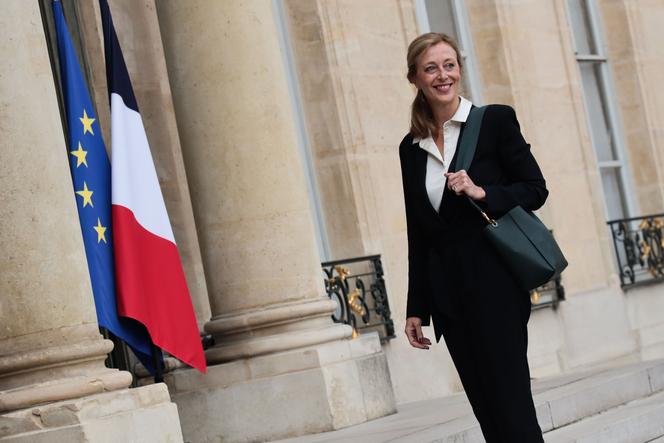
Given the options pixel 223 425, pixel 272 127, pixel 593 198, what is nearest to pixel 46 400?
pixel 223 425

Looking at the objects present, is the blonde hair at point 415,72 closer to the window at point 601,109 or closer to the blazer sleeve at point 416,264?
the blazer sleeve at point 416,264

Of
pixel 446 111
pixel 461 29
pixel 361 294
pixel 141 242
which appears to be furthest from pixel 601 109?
pixel 446 111

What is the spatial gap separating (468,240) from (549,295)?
7.95 meters

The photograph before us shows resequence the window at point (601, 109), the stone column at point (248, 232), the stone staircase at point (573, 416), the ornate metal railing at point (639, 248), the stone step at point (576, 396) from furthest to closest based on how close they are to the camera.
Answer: the window at point (601, 109) < the ornate metal railing at point (639, 248) < the stone column at point (248, 232) < the stone staircase at point (573, 416) < the stone step at point (576, 396)

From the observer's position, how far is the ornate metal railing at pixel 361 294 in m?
9.66

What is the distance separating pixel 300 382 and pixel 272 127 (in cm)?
144

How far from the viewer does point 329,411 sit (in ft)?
24.7

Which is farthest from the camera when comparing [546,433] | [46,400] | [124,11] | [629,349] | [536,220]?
[629,349]

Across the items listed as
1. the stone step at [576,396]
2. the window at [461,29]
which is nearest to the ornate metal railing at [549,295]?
the window at [461,29]

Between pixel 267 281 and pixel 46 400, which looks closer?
pixel 46 400

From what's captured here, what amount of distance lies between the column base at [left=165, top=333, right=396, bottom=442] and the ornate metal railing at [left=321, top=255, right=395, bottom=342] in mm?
1785

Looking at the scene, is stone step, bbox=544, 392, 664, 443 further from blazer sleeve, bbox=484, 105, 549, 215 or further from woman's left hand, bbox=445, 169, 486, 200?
woman's left hand, bbox=445, 169, 486, 200

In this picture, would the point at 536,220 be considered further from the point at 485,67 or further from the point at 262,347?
the point at 485,67

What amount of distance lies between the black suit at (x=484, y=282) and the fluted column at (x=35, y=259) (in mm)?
1942
